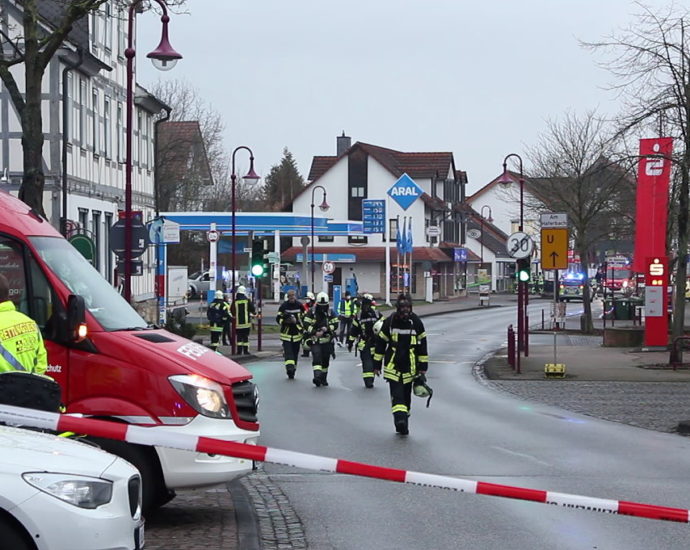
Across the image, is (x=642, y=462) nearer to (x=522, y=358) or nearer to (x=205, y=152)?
(x=522, y=358)

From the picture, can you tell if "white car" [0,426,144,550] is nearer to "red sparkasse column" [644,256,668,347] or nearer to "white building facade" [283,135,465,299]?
"red sparkasse column" [644,256,668,347]

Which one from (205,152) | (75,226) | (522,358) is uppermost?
(205,152)

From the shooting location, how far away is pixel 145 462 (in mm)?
8930

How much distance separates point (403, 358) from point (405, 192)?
47.2m

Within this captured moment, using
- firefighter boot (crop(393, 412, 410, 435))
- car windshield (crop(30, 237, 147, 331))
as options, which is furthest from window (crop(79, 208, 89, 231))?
car windshield (crop(30, 237, 147, 331))

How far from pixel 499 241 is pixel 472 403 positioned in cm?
10017

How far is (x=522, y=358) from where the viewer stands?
3225 cm

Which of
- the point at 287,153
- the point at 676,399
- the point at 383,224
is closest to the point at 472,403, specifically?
the point at 676,399

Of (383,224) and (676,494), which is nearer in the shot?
(676,494)

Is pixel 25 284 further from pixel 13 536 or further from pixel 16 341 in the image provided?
pixel 13 536

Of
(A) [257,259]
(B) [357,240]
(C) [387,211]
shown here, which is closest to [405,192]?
(C) [387,211]

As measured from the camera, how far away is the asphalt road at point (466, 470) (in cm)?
911

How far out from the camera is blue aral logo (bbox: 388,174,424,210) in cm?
6159

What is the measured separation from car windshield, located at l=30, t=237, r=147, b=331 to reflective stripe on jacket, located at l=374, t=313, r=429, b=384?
19.0ft
